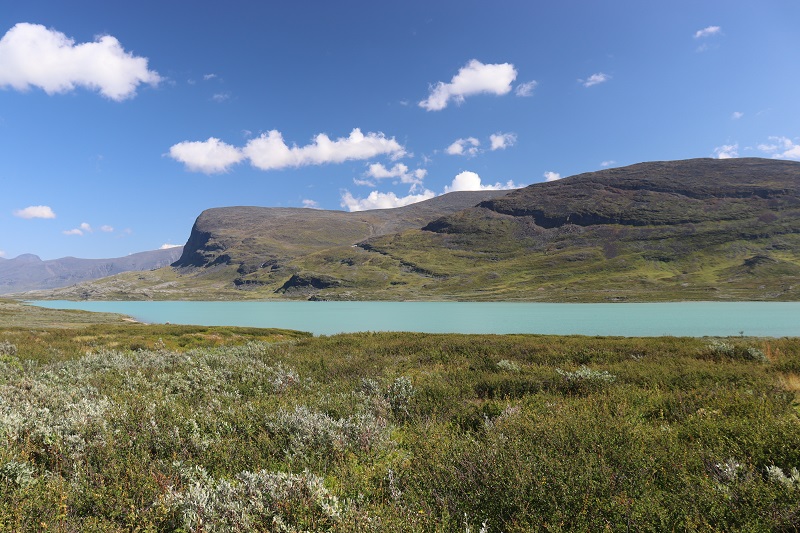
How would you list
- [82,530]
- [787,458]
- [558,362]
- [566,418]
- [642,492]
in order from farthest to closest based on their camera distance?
[558,362] → [566,418] → [787,458] → [642,492] → [82,530]

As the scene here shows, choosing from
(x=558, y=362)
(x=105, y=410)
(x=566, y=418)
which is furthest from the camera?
(x=558, y=362)

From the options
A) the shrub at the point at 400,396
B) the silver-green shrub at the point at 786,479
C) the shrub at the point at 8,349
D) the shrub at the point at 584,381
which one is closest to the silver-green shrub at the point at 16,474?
the shrub at the point at 400,396

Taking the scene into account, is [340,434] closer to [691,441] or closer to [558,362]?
[691,441]

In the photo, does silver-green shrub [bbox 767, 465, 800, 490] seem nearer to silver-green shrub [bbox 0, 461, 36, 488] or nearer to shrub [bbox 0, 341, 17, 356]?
silver-green shrub [bbox 0, 461, 36, 488]

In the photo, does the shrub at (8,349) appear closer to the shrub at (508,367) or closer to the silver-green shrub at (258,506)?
the silver-green shrub at (258,506)

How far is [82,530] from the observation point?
12.3 feet

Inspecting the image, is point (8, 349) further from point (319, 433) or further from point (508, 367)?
point (508, 367)

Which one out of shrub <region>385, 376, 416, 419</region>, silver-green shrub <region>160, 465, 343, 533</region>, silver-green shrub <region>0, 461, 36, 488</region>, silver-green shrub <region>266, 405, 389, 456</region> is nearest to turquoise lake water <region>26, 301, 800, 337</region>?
shrub <region>385, 376, 416, 419</region>

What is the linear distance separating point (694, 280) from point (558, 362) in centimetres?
21702

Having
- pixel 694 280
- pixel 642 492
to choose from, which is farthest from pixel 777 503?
pixel 694 280

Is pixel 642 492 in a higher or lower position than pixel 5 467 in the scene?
lower

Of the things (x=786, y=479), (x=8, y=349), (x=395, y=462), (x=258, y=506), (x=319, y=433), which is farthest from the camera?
(x=8, y=349)

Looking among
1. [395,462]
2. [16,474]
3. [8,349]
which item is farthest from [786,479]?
[8,349]

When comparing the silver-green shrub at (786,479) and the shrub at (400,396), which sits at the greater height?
the silver-green shrub at (786,479)
